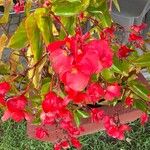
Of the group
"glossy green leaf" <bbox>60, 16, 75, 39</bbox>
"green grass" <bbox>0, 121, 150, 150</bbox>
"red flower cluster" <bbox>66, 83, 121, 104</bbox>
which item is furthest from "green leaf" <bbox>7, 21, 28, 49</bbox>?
"green grass" <bbox>0, 121, 150, 150</bbox>

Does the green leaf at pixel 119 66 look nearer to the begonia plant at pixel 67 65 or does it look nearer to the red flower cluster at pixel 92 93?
the begonia plant at pixel 67 65

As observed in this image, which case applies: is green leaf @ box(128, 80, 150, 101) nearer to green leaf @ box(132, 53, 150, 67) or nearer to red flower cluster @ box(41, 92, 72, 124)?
green leaf @ box(132, 53, 150, 67)

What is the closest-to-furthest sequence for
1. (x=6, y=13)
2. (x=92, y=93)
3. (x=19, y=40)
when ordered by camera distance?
(x=92, y=93) < (x=19, y=40) < (x=6, y=13)

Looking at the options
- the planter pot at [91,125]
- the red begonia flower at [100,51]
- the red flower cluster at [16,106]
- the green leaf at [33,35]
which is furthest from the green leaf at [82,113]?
the red begonia flower at [100,51]

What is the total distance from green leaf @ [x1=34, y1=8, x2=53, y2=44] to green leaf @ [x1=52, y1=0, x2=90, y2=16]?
0.03m

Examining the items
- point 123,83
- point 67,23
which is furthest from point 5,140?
point 67,23

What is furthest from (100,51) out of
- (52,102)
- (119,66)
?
(119,66)

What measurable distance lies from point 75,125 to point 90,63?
101 centimetres

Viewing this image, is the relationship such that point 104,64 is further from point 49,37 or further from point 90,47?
point 49,37

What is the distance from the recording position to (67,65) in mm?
687

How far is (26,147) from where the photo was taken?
84.4 inches

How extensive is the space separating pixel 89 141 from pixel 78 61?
151 cm

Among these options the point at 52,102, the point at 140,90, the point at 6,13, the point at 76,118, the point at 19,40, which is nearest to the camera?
the point at 52,102

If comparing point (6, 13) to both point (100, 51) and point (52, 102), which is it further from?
point (100, 51)
